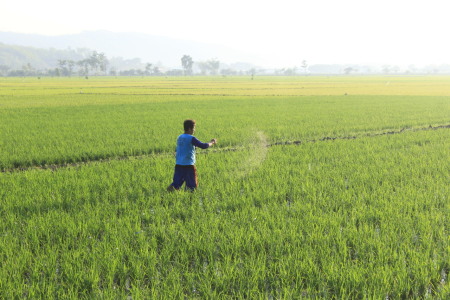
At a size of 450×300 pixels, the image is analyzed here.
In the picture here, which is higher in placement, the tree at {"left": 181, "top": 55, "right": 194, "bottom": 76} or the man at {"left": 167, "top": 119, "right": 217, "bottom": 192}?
the tree at {"left": 181, "top": 55, "right": 194, "bottom": 76}

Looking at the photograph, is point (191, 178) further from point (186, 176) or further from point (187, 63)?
point (187, 63)

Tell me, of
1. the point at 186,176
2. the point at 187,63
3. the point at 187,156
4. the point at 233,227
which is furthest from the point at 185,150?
the point at 187,63

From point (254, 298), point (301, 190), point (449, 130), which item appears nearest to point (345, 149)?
point (301, 190)

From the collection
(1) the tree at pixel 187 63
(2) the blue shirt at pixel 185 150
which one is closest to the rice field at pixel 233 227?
(2) the blue shirt at pixel 185 150

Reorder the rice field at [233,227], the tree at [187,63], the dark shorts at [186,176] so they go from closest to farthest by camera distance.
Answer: the rice field at [233,227]
the dark shorts at [186,176]
the tree at [187,63]

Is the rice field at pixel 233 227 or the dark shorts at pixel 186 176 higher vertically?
the dark shorts at pixel 186 176

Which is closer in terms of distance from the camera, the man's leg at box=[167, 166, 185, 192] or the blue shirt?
the blue shirt

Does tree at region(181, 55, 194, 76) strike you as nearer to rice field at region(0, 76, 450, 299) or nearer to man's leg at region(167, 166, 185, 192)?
rice field at region(0, 76, 450, 299)

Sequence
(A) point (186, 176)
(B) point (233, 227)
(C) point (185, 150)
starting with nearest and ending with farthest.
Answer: (B) point (233, 227), (C) point (185, 150), (A) point (186, 176)

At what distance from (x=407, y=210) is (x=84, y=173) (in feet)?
17.9

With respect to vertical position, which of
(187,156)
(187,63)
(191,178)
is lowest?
(191,178)

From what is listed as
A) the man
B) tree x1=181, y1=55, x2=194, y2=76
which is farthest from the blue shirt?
tree x1=181, y1=55, x2=194, y2=76

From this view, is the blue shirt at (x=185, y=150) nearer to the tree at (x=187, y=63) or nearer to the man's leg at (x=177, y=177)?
the man's leg at (x=177, y=177)

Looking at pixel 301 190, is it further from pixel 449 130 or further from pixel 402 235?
pixel 449 130
